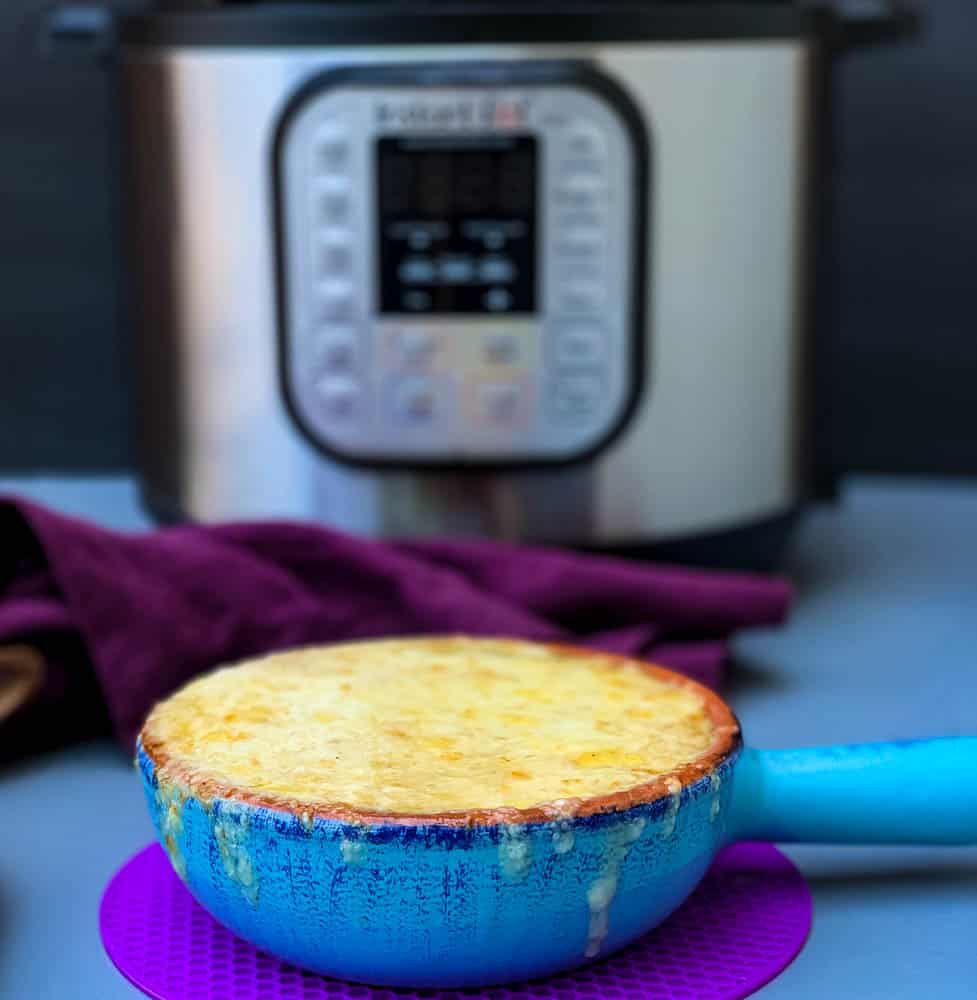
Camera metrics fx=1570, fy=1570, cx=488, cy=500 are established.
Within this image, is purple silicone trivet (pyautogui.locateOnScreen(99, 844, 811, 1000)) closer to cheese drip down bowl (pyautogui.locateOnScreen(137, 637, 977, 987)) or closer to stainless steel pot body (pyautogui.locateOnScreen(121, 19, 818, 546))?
cheese drip down bowl (pyautogui.locateOnScreen(137, 637, 977, 987))

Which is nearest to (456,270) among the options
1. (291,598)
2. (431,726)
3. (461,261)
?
(461,261)

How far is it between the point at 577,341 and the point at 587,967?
0.32 m

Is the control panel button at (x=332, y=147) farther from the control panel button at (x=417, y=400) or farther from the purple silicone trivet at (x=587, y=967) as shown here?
the purple silicone trivet at (x=587, y=967)

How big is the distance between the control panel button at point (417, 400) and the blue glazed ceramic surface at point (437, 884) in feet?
0.97

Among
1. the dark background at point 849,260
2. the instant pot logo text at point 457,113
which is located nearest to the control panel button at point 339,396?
the instant pot logo text at point 457,113

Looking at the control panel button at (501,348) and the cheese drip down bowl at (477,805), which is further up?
the control panel button at (501,348)

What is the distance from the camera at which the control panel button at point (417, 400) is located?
62cm

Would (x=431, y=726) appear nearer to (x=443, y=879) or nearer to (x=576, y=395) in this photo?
(x=443, y=879)

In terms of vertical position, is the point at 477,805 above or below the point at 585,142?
below

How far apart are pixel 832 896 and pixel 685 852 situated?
7 centimetres

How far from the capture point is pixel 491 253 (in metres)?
0.62

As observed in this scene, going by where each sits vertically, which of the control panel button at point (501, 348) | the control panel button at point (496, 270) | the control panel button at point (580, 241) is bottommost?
the control panel button at point (501, 348)

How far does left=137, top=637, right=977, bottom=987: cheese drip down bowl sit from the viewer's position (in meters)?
0.32

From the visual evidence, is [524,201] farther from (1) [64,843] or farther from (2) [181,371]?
(1) [64,843]
